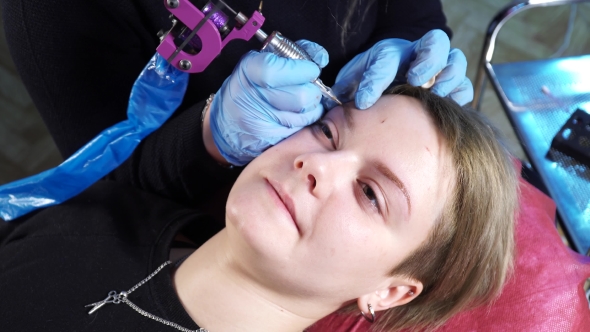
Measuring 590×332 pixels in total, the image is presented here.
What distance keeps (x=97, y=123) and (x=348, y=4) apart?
685 millimetres

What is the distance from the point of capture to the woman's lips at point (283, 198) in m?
0.85

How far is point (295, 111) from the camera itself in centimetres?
96

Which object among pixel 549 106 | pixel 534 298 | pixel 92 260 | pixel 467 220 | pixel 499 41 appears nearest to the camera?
pixel 467 220

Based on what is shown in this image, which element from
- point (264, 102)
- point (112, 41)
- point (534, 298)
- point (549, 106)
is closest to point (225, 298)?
point (264, 102)

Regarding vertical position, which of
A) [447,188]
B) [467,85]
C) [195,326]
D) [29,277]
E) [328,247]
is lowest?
[29,277]

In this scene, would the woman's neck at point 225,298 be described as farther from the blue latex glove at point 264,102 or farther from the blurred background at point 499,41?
the blurred background at point 499,41

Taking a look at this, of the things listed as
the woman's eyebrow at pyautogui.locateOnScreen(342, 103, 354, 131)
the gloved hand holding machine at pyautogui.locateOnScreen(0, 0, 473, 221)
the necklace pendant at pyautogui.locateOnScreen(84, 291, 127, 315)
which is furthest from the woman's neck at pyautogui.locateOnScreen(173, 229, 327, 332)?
the woman's eyebrow at pyautogui.locateOnScreen(342, 103, 354, 131)

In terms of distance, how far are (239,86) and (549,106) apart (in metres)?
1.16

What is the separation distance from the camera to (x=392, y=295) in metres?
1.01

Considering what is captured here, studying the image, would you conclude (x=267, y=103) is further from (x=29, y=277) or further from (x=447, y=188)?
(x=29, y=277)

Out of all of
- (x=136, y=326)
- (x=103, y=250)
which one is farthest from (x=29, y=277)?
(x=136, y=326)

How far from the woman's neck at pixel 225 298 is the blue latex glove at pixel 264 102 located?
0.69ft

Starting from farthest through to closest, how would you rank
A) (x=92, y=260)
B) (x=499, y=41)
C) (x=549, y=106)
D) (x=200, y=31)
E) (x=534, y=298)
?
(x=499, y=41), (x=549, y=106), (x=534, y=298), (x=92, y=260), (x=200, y=31)

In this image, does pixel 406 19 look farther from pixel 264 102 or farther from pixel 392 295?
pixel 392 295
